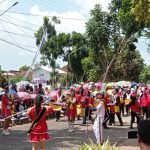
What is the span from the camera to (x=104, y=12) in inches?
1561

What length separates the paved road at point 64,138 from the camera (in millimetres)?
13719

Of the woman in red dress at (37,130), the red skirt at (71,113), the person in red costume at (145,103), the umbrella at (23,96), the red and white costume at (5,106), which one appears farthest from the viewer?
the umbrella at (23,96)

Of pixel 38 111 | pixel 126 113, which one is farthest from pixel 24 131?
pixel 126 113

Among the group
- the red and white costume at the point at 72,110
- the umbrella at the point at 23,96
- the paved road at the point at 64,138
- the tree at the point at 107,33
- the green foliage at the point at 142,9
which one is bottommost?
the paved road at the point at 64,138

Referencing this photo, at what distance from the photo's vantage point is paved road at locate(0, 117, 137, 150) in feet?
45.0

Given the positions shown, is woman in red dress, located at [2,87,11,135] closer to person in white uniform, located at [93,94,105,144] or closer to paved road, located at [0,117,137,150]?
paved road, located at [0,117,137,150]

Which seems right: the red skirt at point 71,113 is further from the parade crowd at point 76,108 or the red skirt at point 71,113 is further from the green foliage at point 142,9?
the green foliage at point 142,9

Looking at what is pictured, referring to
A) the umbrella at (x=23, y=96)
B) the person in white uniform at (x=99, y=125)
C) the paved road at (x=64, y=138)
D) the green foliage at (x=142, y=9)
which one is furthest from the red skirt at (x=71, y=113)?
the umbrella at (x=23, y=96)

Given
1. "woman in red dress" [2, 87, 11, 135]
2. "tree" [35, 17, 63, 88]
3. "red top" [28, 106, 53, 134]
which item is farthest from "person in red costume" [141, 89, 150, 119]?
"tree" [35, 17, 63, 88]

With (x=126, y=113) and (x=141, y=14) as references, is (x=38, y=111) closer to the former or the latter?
(x=141, y=14)

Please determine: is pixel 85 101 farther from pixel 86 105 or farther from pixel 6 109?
pixel 6 109

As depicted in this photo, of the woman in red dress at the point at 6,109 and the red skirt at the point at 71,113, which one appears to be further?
the red skirt at the point at 71,113

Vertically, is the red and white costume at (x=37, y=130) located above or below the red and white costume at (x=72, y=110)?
below

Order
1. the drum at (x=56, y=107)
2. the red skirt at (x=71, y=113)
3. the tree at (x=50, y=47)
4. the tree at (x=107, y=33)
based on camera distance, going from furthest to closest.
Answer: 1. the tree at (x=50, y=47)
2. the tree at (x=107, y=33)
3. the drum at (x=56, y=107)
4. the red skirt at (x=71, y=113)
